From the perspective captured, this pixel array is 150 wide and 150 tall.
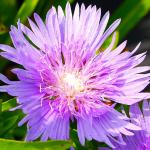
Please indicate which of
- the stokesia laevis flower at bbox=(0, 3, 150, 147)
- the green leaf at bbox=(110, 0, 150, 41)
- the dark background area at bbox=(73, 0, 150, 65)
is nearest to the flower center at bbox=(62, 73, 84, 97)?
the stokesia laevis flower at bbox=(0, 3, 150, 147)

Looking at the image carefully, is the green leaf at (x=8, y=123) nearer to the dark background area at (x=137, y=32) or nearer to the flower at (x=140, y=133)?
the flower at (x=140, y=133)

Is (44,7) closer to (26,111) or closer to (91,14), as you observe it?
(91,14)

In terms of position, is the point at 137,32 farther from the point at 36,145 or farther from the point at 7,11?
the point at 36,145

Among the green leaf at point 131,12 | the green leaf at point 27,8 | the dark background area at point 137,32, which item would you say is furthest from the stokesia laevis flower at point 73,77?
the dark background area at point 137,32

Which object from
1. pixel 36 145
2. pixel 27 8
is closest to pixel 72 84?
pixel 36 145

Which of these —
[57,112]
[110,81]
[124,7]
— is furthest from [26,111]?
[124,7]

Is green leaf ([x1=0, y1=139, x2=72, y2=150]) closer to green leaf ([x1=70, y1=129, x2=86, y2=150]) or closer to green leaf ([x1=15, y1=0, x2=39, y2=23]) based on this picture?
green leaf ([x1=70, y1=129, x2=86, y2=150])

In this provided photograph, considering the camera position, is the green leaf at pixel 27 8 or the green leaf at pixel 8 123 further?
the green leaf at pixel 27 8

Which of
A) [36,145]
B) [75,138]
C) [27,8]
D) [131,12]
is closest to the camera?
[36,145]
